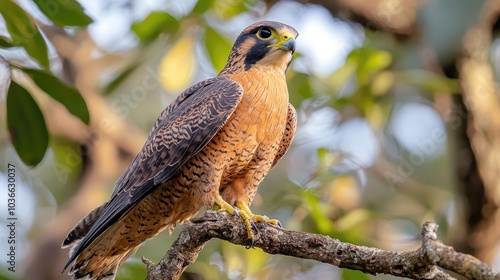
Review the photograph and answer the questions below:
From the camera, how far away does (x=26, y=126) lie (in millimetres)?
3688

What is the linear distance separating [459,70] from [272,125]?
3.09m

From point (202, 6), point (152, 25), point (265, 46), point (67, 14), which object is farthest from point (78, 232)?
point (202, 6)

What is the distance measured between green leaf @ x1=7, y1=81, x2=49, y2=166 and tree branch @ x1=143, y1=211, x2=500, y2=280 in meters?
0.81

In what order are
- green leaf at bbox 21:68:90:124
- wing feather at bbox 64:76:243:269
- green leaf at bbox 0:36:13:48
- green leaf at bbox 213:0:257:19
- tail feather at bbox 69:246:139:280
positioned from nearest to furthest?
green leaf at bbox 0:36:13:48 < green leaf at bbox 21:68:90:124 < wing feather at bbox 64:76:243:269 < tail feather at bbox 69:246:139:280 < green leaf at bbox 213:0:257:19

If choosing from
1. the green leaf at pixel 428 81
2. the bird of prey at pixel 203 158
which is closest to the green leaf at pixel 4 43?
the bird of prey at pixel 203 158

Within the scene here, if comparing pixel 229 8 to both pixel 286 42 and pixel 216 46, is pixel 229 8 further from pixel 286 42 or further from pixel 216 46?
pixel 286 42

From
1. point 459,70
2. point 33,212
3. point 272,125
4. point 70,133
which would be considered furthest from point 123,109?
point 272,125

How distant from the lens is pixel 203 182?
4211 millimetres

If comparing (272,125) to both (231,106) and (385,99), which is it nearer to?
(231,106)

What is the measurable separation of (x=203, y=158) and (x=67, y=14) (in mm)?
1189

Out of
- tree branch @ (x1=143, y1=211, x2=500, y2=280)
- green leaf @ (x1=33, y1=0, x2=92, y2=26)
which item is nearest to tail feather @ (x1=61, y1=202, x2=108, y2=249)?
tree branch @ (x1=143, y1=211, x2=500, y2=280)

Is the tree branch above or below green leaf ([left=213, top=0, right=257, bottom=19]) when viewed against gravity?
above

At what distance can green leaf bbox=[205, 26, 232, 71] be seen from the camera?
19.1ft

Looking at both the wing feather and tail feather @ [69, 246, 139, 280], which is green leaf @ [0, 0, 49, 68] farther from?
tail feather @ [69, 246, 139, 280]
